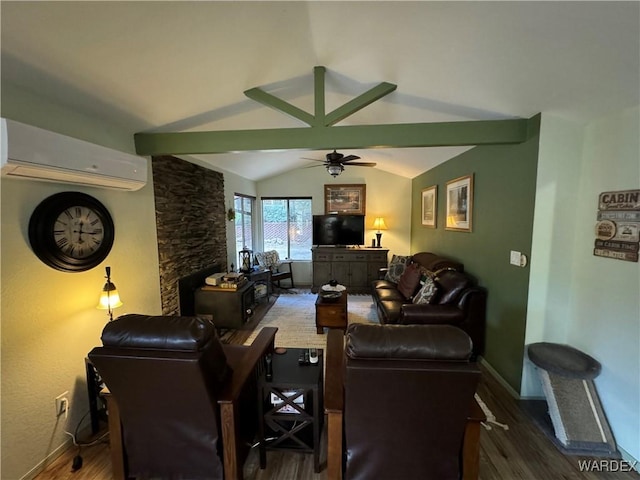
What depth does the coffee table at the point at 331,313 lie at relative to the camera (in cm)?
363

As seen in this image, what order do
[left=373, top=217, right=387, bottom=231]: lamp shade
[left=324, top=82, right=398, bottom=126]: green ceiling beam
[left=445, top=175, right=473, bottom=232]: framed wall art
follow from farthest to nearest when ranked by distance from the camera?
1. [left=373, top=217, right=387, bottom=231]: lamp shade
2. [left=445, top=175, right=473, bottom=232]: framed wall art
3. [left=324, top=82, right=398, bottom=126]: green ceiling beam

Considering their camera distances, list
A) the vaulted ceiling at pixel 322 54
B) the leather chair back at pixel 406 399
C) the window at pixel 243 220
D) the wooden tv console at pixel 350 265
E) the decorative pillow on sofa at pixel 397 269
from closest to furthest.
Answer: the leather chair back at pixel 406 399 < the vaulted ceiling at pixel 322 54 < the decorative pillow on sofa at pixel 397 269 < the window at pixel 243 220 < the wooden tv console at pixel 350 265

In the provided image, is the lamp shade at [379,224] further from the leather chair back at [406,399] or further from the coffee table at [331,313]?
the leather chair back at [406,399]

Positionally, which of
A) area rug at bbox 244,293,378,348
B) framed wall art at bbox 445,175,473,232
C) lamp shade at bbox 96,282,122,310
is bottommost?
area rug at bbox 244,293,378,348

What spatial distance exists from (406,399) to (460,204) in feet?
9.72

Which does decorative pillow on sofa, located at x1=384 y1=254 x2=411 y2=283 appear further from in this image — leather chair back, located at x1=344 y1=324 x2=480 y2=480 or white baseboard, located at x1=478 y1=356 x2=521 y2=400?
leather chair back, located at x1=344 y1=324 x2=480 y2=480

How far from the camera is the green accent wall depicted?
2.29 metres

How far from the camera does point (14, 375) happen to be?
1605mm

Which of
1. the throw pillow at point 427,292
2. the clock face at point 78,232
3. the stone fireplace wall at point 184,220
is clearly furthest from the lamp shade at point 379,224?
the clock face at point 78,232

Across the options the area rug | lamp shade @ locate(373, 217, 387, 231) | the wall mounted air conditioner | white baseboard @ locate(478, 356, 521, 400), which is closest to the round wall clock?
the wall mounted air conditioner

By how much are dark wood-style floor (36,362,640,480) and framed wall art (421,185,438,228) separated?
3094 millimetres

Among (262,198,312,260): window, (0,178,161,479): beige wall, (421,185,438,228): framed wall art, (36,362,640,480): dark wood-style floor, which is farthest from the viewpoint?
(262,198,312,260): window

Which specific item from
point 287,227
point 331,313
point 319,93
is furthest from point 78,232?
point 287,227

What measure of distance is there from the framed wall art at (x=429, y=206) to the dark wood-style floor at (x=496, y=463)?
309 cm
